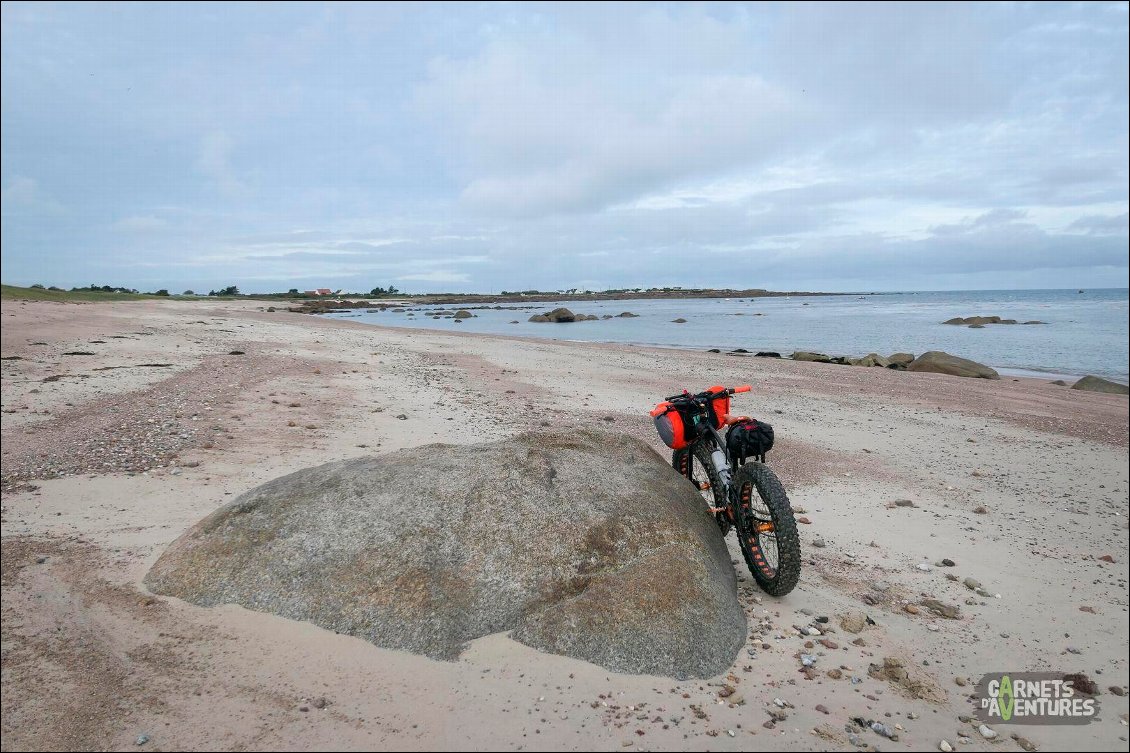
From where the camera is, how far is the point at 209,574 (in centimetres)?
358

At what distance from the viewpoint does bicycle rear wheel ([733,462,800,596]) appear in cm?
410

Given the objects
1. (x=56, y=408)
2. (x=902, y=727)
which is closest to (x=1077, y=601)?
(x=902, y=727)

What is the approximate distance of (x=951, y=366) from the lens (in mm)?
20875

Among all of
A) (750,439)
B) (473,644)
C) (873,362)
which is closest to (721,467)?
(750,439)

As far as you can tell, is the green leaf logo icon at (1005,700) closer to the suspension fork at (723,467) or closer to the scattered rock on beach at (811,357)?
the suspension fork at (723,467)

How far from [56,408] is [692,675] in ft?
17.6

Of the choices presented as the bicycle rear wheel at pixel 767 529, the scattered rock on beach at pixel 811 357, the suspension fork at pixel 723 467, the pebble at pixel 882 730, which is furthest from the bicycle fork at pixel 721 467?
the scattered rock on beach at pixel 811 357

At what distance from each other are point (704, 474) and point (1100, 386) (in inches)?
720

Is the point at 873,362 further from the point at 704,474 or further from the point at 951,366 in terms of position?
the point at 704,474

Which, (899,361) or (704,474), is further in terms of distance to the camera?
(899,361)

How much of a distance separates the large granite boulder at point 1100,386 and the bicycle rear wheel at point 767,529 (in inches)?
716

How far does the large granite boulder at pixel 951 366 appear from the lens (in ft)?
66.1

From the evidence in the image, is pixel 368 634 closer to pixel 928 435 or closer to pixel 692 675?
pixel 692 675

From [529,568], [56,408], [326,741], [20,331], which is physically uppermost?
[20,331]
